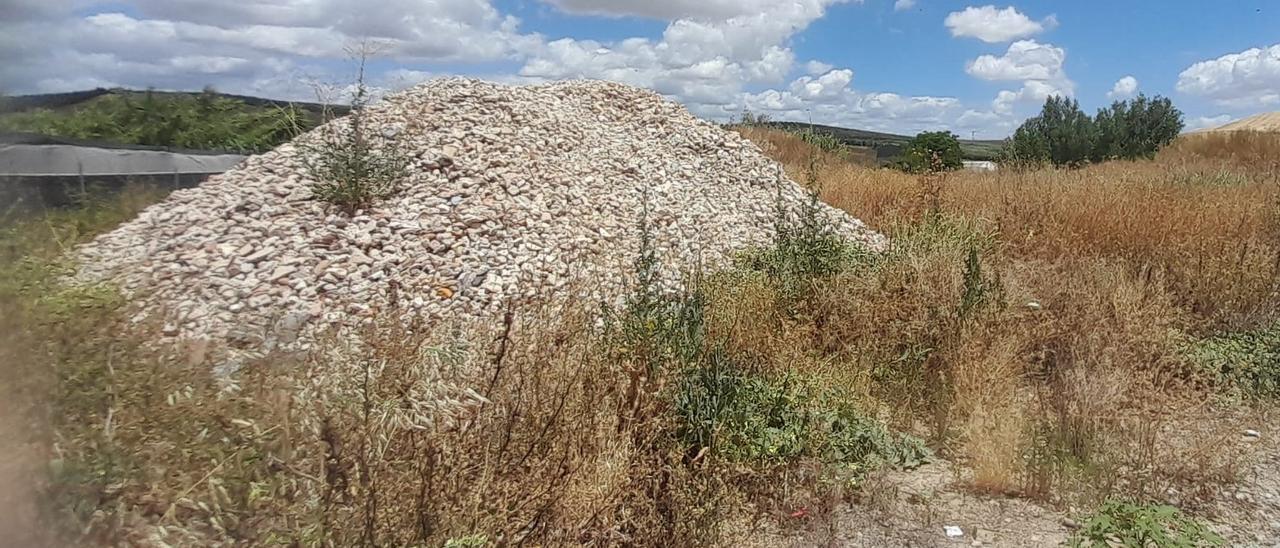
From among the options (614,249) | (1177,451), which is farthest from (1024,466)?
(614,249)

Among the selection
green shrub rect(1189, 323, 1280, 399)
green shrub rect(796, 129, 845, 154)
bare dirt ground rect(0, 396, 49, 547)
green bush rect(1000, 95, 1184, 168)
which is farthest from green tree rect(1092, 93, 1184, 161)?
bare dirt ground rect(0, 396, 49, 547)

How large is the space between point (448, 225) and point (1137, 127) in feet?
67.5

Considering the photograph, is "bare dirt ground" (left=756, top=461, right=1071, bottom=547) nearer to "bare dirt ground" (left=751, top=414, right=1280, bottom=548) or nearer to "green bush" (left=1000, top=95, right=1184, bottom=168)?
"bare dirt ground" (left=751, top=414, right=1280, bottom=548)

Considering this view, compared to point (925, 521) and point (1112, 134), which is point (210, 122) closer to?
point (925, 521)

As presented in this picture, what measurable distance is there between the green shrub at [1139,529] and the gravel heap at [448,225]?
208 centimetres

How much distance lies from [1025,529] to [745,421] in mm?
1055

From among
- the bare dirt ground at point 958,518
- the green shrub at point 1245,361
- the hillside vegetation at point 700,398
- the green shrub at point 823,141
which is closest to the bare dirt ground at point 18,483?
the hillside vegetation at point 700,398

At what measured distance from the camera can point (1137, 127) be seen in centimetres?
1995

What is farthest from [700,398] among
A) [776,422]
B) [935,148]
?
[935,148]

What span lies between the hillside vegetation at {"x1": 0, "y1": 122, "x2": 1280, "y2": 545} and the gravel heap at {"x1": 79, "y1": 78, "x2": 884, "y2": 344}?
487 mm

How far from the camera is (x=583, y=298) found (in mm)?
3354

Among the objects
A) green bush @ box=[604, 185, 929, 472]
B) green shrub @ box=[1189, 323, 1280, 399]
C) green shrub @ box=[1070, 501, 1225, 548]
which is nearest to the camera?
green shrub @ box=[1070, 501, 1225, 548]

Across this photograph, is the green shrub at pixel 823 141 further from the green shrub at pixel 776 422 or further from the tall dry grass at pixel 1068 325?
the green shrub at pixel 776 422

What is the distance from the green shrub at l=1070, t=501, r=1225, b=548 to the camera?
245 centimetres
